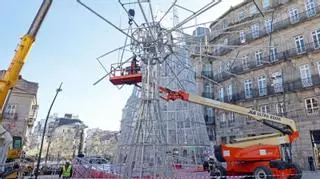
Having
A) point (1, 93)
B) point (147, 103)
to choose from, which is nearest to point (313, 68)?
point (147, 103)

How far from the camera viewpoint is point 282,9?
28672 mm

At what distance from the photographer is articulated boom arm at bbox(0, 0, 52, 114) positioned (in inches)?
411

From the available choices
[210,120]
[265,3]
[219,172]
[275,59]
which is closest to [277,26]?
[275,59]

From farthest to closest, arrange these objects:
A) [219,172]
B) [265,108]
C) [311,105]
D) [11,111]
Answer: [11,111] → [265,108] → [311,105] → [219,172]

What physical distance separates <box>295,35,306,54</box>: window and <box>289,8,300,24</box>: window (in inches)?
73.3

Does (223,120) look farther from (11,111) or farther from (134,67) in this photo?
(11,111)

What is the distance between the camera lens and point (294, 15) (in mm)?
27391

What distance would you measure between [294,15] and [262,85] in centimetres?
798

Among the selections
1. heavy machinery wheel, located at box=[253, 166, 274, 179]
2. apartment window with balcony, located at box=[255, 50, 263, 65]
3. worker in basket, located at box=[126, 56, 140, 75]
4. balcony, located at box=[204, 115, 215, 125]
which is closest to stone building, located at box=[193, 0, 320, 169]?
apartment window with balcony, located at box=[255, 50, 263, 65]

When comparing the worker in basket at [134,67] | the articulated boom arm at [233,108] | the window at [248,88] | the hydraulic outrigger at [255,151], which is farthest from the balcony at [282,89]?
the worker in basket at [134,67]

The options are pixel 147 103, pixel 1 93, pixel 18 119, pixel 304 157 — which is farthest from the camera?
pixel 18 119

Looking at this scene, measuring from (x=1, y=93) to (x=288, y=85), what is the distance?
2488 cm

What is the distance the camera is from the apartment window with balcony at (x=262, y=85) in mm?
28459

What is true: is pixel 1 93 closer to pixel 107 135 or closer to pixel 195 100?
pixel 195 100
